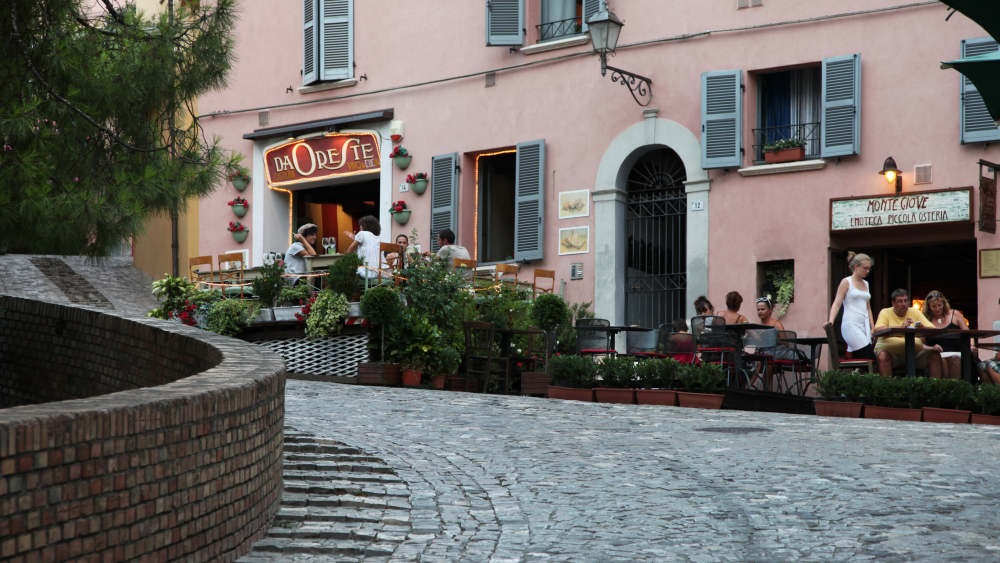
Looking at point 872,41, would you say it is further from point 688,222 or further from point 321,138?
point 321,138

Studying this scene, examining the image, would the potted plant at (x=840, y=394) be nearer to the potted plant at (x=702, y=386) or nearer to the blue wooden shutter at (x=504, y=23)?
the potted plant at (x=702, y=386)

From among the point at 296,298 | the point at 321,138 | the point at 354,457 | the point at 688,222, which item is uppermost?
the point at 321,138

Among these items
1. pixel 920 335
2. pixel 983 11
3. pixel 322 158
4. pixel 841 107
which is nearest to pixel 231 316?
pixel 322 158

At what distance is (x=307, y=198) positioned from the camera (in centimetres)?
2202

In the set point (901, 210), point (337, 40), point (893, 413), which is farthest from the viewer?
point (337, 40)

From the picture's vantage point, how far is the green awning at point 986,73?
618 centimetres

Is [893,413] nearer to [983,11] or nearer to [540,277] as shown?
[983,11]

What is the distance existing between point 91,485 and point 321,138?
17141mm

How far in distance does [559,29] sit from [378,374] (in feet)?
23.9

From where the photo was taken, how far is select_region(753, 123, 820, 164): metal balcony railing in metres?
16.0

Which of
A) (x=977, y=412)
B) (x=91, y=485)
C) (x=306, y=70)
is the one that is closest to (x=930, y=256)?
(x=977, y=412)

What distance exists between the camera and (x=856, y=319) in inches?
488

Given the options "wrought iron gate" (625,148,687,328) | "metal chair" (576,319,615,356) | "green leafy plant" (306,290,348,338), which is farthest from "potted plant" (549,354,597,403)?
"wrought iron gate" (625,148,687,328)

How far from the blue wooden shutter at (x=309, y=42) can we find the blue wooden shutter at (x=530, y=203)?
15.3ft
